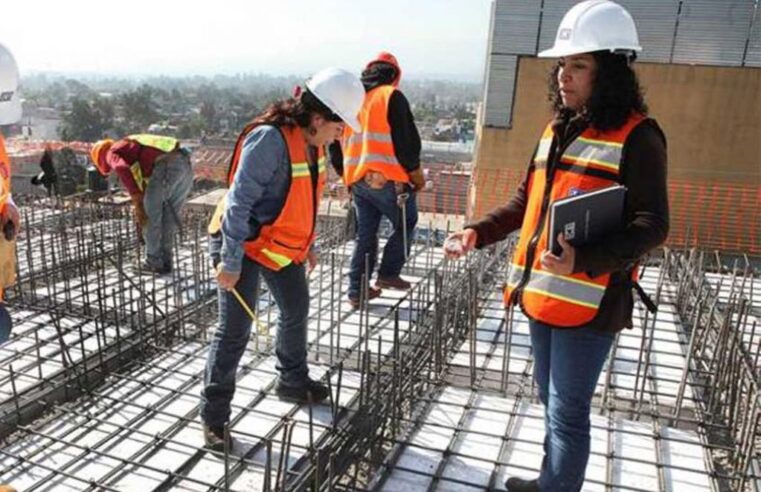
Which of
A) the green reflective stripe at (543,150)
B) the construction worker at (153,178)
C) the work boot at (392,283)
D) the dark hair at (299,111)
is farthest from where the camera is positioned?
the construction worker at (153,178)

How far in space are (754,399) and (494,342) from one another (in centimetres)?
184

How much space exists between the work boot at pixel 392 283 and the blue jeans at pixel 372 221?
171 mm

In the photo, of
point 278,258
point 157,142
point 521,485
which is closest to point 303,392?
point 278,258

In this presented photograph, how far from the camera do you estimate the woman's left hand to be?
2027 millimetres

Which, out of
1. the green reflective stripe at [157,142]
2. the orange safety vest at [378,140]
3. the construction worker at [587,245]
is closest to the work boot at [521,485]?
the construction worker at [587,245]

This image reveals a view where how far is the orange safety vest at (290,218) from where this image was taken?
2.88 meters

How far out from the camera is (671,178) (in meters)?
12.2

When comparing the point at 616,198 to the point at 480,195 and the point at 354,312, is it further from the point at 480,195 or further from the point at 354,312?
the point at 480,195

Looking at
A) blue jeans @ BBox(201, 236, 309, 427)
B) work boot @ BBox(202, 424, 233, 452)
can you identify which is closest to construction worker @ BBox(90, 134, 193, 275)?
blue jeans @ BBox(201, 236, 309, 427)

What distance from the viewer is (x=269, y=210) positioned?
2916mm

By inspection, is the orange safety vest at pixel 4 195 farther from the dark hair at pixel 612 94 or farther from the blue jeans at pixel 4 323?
the dark hair at pixel 612 94

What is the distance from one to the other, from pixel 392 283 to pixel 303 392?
6.06ft

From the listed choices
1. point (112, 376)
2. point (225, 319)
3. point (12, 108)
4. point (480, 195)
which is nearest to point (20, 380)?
point (112, 376)

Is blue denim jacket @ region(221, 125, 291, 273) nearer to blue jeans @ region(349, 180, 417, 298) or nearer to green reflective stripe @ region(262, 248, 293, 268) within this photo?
green reflective stripe @ region(262, 248, 293, 268)
